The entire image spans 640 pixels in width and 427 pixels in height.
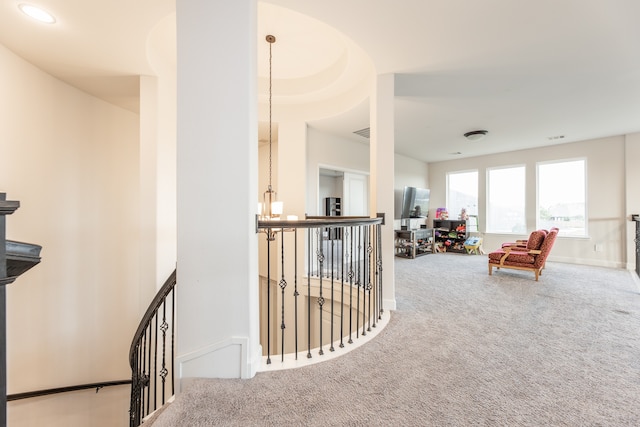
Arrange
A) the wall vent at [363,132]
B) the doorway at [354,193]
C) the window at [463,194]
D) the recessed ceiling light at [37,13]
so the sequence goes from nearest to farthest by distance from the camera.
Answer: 1. the recessed ceiling light at [37,13]
2. the wall vent at [363,132]
3. the doorway at [354,193]
4. the window at [463,194]

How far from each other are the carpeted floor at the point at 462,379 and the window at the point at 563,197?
3.77 metres

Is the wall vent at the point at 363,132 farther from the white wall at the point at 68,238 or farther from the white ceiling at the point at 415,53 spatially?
the white wall at the point at 68,238

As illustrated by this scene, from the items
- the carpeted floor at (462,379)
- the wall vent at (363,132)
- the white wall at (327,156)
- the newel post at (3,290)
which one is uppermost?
the wall vent at (363,132)

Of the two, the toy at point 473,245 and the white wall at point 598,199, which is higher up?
the white wall at point 598,199

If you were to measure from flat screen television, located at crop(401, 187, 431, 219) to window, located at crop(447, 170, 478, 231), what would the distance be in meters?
0.84

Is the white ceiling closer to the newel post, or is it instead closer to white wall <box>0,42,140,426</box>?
white wall <box>0,42,140,426</box>

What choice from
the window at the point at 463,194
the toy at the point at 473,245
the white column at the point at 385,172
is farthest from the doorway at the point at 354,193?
the window at the point at 463,194

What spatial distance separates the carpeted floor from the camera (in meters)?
1.42

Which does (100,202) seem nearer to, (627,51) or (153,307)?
(153,307)

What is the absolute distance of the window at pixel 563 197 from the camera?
19.6 feet

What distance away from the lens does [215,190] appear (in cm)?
168

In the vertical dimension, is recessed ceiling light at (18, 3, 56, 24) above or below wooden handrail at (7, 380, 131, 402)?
above

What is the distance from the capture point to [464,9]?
2096mm

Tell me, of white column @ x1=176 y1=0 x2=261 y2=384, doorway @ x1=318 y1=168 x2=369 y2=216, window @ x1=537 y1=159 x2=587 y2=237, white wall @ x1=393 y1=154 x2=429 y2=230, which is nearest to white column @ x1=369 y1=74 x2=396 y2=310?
white column @ x1=176 y1=0 x2=261 y2=384
